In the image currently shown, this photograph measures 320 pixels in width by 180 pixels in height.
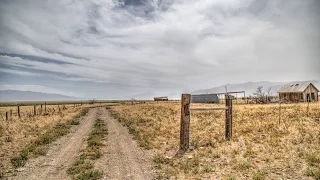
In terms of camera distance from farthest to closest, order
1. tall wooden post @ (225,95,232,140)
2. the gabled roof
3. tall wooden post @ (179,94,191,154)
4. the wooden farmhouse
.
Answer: the gabled roof → the wooden farmhouse → tall wooden post @ (225,95,232,140) → tall wooden post @ (179,94,191,154)

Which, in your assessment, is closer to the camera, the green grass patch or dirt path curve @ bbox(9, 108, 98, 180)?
the green grass patch

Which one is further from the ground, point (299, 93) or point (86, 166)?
point (299, 93)

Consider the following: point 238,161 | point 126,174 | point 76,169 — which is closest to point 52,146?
point 76,169

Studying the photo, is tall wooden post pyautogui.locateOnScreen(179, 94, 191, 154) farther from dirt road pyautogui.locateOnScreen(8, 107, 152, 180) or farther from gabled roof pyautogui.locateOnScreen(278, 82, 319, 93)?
gabled roof pyautogui.locateOnScreen(278, 82, 319, 93)

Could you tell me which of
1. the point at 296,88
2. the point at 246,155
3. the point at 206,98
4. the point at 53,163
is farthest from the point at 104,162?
the point at 206,98

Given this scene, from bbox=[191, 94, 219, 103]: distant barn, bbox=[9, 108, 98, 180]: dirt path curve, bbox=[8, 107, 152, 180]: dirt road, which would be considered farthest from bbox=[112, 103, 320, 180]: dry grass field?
bbox=[191, 94, 219, 103]: distant barn

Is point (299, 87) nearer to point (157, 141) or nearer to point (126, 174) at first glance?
point (157, 141)

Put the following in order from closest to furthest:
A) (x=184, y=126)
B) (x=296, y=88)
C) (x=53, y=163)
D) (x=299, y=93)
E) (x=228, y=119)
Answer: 1. (x=53, y=163)
2. (x=184, y=126)
3. (x=228, y=119)
4. (x=299, y=93)
5. (x=296, y=88)

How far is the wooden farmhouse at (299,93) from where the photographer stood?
2233 inches

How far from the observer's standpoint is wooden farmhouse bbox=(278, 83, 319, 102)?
186 ft

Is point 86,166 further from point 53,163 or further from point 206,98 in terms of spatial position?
point 206,98

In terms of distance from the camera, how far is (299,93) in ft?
190

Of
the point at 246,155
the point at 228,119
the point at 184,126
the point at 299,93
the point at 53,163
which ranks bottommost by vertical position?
the point at 53,163

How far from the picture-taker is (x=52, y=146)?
13.1 meters
